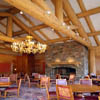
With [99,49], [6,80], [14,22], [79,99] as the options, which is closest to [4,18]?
[14,22]

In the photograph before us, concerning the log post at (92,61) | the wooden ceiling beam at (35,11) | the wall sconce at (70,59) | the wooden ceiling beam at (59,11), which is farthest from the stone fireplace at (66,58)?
the wooden ceiling beam at (59,11)

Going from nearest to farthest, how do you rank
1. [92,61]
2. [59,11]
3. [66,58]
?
1. [59,11]
2. [92,61]
3. [66,58]

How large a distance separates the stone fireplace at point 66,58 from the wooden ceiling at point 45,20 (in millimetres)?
940

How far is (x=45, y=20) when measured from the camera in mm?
5430

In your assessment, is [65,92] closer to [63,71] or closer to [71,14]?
[71,14]

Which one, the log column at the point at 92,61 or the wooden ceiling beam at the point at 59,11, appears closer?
the wooden ceiling beam at the point at 59,11

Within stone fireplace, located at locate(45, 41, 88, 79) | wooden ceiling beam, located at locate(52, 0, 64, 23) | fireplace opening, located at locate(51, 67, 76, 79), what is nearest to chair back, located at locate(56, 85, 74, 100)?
wooden ceiling beam, located at locate(52, 0, 64, 23)

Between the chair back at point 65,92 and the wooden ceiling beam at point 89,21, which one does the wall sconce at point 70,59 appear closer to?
the wooden ceiling beam at point 89,21

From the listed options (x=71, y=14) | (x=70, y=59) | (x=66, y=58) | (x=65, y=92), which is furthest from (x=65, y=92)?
(x=66, y=58)

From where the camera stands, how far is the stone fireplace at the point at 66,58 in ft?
36.8

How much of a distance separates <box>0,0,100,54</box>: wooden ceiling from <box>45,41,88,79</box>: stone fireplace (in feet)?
3.08

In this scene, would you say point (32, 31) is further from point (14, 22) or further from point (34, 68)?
point (34, 68)

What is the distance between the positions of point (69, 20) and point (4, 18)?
5.43 m

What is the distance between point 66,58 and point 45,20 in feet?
22.7
